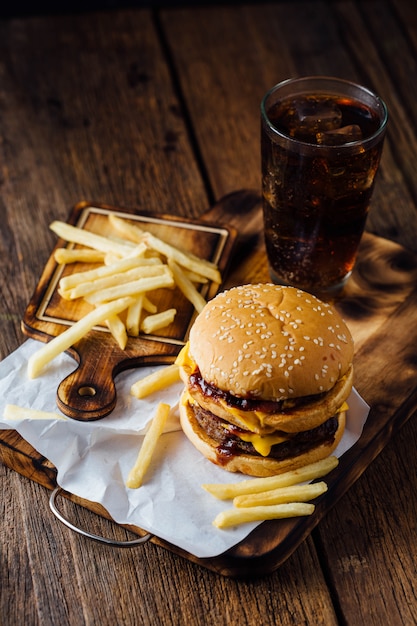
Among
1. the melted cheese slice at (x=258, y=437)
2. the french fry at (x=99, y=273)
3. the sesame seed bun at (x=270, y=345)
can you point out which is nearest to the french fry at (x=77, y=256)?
the french fry at (x=99, y=273)

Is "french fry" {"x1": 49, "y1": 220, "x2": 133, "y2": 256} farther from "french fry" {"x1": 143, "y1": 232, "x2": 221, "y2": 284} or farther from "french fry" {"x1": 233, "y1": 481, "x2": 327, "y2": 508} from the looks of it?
"french fry" {"x1": 233, "y1": 481, "x2": 327, "y2": 508}

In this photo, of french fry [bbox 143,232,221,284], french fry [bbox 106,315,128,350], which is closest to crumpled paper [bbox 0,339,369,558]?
french fry [bbox 106,315,128,350]

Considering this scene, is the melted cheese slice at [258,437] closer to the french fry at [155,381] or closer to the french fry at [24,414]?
the french fry at [155,381]

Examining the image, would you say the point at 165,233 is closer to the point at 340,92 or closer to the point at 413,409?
the point at 340,92

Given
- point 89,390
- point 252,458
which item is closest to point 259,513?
point 252,458

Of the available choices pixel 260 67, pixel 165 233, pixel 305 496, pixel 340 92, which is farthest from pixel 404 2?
pixel 305 496
